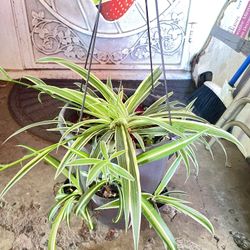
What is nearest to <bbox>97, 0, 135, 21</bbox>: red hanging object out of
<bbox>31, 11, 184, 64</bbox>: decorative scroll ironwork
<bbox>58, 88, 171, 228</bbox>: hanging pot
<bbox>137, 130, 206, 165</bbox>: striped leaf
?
<bbox>31, 11, 184, 64</bbox>: decorative scroll ironwork

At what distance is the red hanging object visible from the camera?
1864mm

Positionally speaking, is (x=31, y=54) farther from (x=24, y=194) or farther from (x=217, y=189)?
(x=217, y=189)

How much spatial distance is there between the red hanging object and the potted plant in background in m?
1.10

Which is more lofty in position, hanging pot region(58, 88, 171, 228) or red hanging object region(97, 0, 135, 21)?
red hanging object region(97, 0, 135, 21)

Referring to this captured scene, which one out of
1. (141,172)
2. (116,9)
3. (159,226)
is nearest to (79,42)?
(116,9)

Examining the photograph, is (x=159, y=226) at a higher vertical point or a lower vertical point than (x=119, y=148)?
lower

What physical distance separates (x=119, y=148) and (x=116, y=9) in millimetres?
1459

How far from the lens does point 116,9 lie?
1.91 meters

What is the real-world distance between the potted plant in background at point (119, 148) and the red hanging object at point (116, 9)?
3.62ft

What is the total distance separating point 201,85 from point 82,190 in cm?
125

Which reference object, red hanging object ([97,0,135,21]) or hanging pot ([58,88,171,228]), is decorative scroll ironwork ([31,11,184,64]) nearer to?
red hanging object ([97,0,135,21])

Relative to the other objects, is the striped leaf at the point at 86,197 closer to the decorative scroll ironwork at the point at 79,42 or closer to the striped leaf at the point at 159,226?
the striped leaf at the point at 159,226

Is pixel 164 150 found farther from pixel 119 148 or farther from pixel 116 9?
pixel 116 9

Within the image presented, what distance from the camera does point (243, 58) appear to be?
5.00 ft
